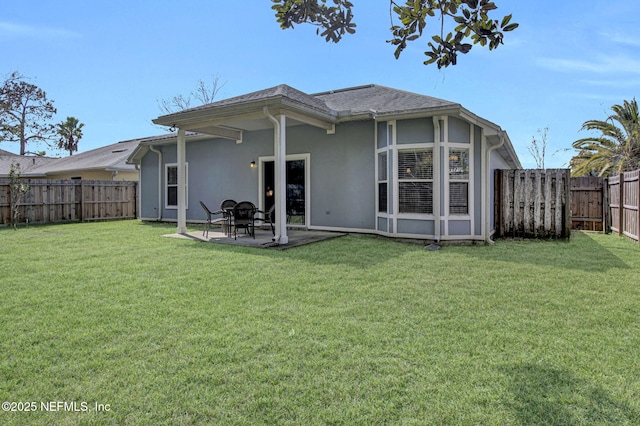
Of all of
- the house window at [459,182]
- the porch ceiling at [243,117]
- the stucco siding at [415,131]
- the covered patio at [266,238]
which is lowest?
the covered patio at [266,238]

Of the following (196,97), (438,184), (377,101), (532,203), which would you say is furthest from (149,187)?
(196,97)

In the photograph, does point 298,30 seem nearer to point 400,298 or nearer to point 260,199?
point 400,298

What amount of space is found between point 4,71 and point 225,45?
69.4ft

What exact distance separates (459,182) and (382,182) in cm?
165

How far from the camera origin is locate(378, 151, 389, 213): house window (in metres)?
8.33

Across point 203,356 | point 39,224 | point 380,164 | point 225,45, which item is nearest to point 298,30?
point 203,356

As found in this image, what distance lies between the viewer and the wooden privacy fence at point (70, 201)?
12383mm

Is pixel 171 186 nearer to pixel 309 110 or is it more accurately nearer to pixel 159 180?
pixel 159 180

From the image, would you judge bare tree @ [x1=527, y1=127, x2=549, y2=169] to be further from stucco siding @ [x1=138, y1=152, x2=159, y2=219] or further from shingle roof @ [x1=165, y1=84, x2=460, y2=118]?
stucco siding @ [x1=138, y1=152, x2=159, y2=219]

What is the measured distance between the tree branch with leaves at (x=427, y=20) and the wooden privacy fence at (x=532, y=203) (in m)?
7.91

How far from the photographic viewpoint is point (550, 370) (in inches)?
92.3

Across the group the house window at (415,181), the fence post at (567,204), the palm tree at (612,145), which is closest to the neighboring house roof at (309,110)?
the house window at (415,181)

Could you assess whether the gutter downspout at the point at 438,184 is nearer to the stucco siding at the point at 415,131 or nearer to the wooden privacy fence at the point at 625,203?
the stucco siding at the point at 415,131

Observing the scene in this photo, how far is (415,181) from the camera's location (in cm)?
798
